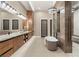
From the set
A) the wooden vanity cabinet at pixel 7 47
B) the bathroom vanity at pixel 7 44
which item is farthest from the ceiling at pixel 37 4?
the wooden vanity cabinet at pixel 7 47

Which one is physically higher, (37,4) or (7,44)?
(37,4)

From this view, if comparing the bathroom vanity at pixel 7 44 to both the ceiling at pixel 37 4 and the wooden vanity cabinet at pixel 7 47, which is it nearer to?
the wooden vanity cabinet at pixel 7 47

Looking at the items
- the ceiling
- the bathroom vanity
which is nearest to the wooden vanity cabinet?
the bathroom vanity

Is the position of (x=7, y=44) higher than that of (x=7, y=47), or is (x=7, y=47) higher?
(x=7, y=44)

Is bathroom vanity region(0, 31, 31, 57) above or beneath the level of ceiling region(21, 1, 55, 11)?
beneath

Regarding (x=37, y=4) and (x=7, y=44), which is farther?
(x=37, y=4)

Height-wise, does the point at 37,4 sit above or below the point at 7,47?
above

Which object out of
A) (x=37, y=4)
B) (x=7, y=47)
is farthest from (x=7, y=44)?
(x=37, y=4)

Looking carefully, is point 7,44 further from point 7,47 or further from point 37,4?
point 37,4

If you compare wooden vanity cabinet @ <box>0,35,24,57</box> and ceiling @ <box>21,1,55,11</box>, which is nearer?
wooden vanity cabinet @ <box>0,35,24,57</box>

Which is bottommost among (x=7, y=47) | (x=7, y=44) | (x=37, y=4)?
(x=7, y=47)

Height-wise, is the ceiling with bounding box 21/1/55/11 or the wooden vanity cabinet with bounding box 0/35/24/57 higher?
the ceiling with bounding box 21/1/55/11

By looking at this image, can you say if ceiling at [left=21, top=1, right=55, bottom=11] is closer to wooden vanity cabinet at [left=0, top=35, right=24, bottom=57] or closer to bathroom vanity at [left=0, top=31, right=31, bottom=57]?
bathroom vanity at [left=0, top=31, right=31, bottom=57]

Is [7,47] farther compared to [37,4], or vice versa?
[37,4]
